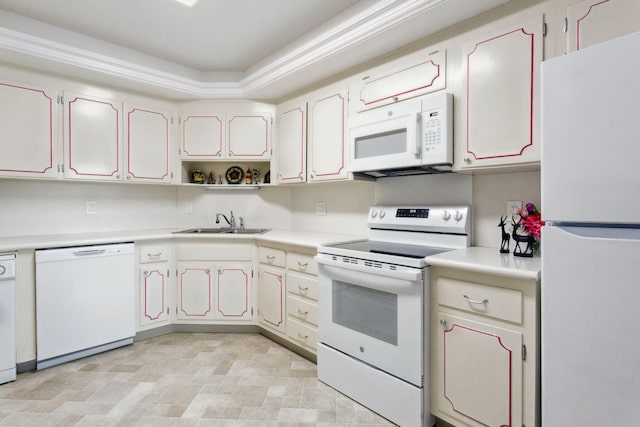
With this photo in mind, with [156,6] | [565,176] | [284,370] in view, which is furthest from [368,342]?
[156,6]

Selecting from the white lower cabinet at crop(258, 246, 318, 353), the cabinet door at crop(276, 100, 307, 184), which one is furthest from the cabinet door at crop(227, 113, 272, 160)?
the white lower cabinet at crop(258, 246, 318, 353)

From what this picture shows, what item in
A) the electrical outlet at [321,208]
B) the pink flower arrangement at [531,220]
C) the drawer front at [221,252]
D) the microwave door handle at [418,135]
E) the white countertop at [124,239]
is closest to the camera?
the pink flower arrangement at [531,220]

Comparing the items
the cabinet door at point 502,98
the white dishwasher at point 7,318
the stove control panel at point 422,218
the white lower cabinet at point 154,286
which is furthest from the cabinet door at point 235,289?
the cabinet door at point 502,98

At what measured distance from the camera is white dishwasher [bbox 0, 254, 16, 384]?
2.10 metres

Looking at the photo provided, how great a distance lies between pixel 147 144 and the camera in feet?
9.89

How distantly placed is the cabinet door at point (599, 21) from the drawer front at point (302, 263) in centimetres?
182

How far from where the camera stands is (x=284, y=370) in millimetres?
2303

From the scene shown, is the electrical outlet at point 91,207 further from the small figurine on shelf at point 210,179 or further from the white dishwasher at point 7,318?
the small figurine on shelf at point 210,179

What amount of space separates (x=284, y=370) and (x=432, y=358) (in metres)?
1.11

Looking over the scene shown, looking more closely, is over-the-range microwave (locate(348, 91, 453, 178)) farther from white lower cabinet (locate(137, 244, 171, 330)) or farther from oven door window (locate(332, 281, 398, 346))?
white lower cabinet (locate(137, 244, 171, 330))

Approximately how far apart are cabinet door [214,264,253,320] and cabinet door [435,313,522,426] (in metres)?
1.77

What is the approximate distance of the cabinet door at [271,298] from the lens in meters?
2.63

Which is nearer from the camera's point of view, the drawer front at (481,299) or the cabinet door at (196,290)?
the drawer front at (481,299)

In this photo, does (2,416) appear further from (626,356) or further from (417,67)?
(417,67)
